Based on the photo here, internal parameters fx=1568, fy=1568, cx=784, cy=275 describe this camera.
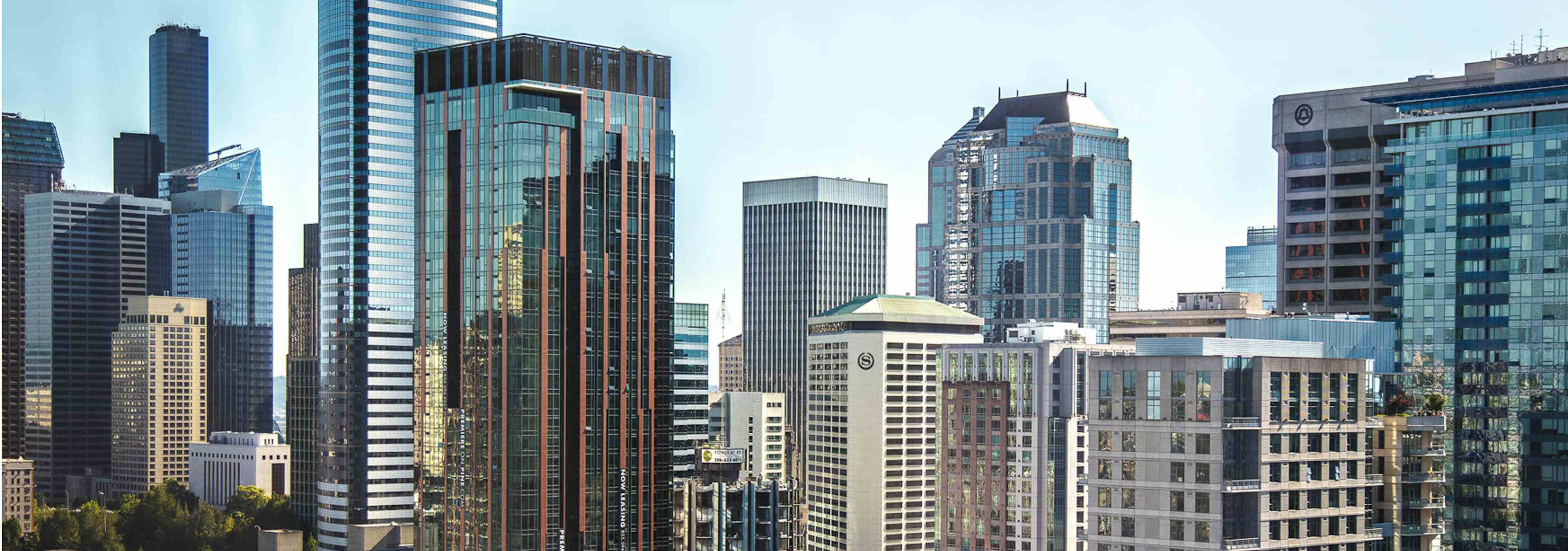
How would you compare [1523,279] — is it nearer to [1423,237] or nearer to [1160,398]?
[1423,237]

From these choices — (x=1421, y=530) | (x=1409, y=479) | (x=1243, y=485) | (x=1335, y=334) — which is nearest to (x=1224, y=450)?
(x=1243, y=485)

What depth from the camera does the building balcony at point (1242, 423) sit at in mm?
118312

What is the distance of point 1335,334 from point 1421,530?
20122mm

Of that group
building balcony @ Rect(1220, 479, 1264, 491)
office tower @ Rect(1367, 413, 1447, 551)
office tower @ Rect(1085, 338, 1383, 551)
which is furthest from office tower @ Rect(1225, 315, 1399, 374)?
building balcony @ Rect(1220, 479, 1264, 491)

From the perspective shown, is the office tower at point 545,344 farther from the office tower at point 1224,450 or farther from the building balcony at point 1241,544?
the building balcony at point 1241,544

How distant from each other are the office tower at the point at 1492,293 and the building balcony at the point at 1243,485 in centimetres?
4031

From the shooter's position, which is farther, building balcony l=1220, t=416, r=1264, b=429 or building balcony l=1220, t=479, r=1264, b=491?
building balcony l=1220, t=416, r=1264, b=429

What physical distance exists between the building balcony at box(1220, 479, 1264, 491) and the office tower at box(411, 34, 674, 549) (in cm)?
9328

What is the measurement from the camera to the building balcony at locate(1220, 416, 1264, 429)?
118 m

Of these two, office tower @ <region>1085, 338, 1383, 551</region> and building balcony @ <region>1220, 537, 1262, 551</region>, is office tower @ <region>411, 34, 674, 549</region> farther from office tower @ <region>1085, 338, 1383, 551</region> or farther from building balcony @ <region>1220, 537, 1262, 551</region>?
building balcony @ <region>1220, 537, 1262, 551</region>

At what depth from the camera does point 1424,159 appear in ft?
522

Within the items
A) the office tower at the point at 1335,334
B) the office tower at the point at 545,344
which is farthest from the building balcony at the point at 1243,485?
the office tower at the point at 545,344

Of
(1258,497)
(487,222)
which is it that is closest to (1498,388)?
(1258,497)

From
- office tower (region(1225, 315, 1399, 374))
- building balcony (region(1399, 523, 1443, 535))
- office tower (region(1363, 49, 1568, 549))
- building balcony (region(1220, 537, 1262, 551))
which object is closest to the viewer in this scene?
building balcony (region(1220, 537, 1262, 551))
